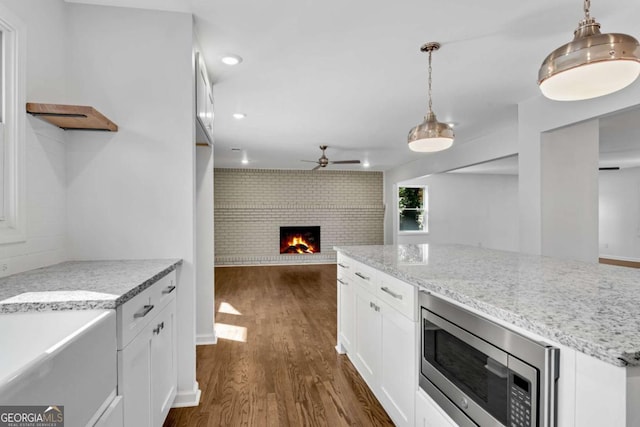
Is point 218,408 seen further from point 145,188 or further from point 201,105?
point 201,105

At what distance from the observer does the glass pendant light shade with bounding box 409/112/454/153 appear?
2.76m

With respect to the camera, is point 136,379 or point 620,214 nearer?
point 136,379

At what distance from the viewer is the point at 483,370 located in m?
1.16

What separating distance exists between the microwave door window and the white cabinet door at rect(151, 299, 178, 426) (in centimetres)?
130

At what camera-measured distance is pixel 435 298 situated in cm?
146

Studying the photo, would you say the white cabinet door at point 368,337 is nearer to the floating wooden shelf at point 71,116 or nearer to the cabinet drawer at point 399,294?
the cabinet drawer at point 399,294

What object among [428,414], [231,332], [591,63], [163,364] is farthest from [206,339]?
[591,63]

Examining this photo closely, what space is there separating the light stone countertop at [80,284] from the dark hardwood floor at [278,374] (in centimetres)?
97

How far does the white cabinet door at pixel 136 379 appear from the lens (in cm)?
133

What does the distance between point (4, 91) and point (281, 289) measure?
4.75 meters

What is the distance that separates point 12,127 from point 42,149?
22cm

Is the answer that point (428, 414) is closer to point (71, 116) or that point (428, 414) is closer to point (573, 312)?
point (573, 312)

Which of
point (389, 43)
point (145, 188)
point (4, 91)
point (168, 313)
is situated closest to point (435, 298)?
point (168, 313)

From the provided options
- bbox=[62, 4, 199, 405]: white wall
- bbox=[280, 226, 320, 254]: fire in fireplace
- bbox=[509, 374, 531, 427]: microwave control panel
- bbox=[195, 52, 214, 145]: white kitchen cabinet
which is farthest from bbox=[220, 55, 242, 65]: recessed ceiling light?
bbox=[280, 226, 320, 254]: fire in fireplace
